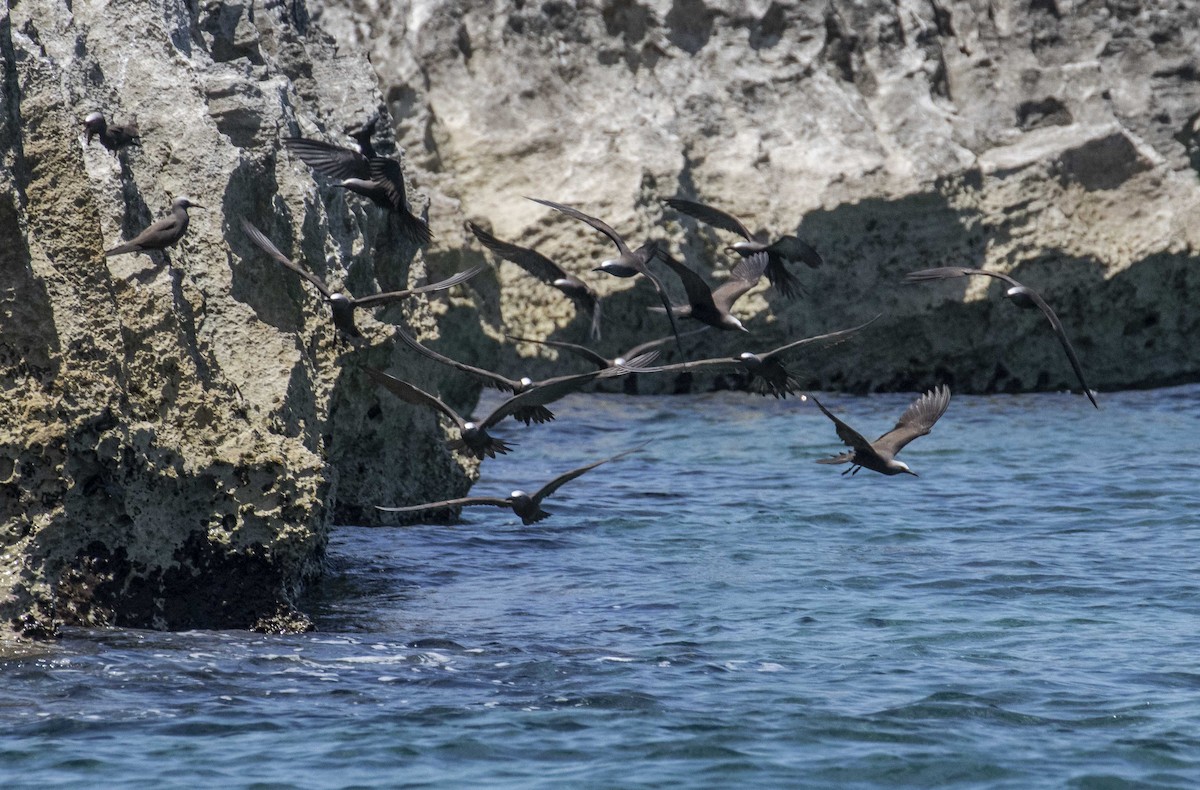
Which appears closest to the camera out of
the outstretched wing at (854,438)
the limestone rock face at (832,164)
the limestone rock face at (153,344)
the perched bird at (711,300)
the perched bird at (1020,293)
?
the limestone rock face at (153,344)

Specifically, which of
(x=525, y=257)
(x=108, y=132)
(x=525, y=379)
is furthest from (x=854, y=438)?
(x=108, y=132)

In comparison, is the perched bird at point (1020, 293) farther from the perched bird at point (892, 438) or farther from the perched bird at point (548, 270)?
the perched bird at point (548, 270)

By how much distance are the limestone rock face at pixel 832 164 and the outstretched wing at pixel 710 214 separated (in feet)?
16.2

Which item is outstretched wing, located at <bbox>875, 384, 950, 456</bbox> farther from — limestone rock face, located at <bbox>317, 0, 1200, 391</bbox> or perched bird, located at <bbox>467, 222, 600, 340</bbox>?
limestone rock face, located at <bbox>317, 0, 1200, 391</bbox>

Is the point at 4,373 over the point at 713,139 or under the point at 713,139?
under

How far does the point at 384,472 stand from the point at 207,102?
276 centimetres

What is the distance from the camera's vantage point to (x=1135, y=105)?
63.4ft

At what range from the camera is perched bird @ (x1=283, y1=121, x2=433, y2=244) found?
378 inches

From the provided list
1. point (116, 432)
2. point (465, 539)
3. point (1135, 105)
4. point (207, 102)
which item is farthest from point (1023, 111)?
point (116, 432)

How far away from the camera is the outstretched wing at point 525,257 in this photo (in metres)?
10.5

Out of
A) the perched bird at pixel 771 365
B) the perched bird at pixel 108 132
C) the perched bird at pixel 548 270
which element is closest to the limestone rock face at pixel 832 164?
the perched bird at pixel 548 270

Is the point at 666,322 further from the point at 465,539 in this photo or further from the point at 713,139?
the point at 465,539

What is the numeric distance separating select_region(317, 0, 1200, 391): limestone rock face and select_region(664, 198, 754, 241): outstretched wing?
16.2ft

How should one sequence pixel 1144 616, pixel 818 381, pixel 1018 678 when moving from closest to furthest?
pixel 1018 678, pixel 1144 616, pixel 818 381
